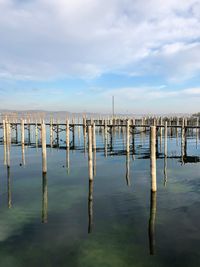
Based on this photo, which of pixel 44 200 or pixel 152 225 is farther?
pixel 44 200

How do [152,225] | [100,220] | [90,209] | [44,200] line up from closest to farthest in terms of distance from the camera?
[152,225] → [100,220] → [90,209] → [44,200]

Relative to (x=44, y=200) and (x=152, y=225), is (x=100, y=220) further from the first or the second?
(x=44, y=200)

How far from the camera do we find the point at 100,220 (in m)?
13.8

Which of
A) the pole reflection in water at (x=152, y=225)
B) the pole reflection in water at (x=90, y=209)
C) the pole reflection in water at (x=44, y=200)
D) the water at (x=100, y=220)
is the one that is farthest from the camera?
the pole reflection in water at (x=44, y=200)

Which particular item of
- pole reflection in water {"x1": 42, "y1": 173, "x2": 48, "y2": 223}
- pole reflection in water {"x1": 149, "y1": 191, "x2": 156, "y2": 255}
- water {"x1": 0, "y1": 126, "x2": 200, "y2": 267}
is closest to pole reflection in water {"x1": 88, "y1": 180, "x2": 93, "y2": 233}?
water {"x1": 0, "y1": 126, "x2": 200, "y2": 267}

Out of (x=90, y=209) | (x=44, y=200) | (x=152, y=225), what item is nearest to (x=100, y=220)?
(x=90, y=209)

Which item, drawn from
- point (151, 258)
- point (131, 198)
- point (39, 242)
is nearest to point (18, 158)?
point (131, 198)

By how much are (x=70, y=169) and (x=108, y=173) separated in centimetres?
365

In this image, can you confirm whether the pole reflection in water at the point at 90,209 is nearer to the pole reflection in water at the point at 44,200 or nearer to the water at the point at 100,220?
the water at the point at 100,220

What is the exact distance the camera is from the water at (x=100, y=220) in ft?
34.8

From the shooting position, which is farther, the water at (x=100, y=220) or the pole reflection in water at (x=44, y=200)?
the pole reflection in water at (x=44, y=200)

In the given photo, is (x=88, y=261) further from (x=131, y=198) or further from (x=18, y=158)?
(x=18, y=158)

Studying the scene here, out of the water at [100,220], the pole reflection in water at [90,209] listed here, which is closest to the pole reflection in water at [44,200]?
the water at [100,220]

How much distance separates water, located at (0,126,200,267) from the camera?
10.6 meters
